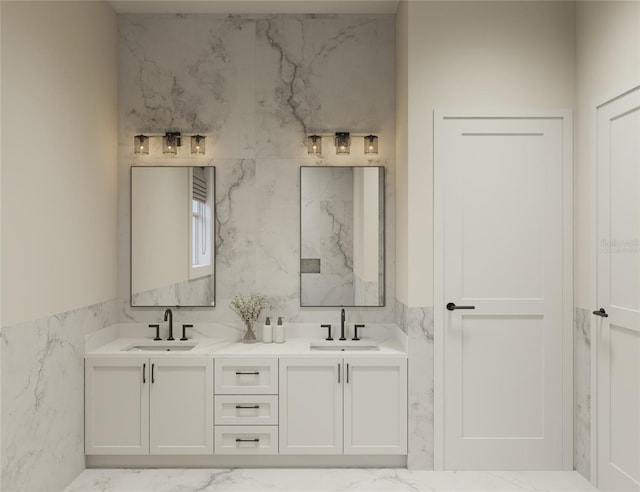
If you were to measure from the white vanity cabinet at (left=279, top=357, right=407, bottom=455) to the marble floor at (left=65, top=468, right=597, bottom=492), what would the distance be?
146 mm

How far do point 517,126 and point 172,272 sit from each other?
2.45m

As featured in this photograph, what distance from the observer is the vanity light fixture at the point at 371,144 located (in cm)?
391

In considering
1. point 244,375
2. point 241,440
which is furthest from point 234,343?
point 241,440

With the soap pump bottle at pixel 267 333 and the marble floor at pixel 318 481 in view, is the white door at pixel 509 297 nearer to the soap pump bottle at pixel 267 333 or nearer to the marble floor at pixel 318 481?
the marble floor at pixel 318 481

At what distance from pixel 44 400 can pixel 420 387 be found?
210 cm

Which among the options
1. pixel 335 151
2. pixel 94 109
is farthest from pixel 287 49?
pixel 94 109

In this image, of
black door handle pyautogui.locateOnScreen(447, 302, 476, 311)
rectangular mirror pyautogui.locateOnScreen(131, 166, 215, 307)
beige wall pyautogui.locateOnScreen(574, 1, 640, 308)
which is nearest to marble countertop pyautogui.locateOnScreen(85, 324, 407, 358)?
rectangular mirror pyautogui.locateOnScreen(131, 166, 215, 307)

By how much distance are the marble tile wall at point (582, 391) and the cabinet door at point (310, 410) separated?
1435 millimetres

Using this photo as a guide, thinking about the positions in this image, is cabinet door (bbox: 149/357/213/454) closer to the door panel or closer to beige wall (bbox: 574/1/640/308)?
the door panel

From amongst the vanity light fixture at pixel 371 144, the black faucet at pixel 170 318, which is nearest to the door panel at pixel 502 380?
the vanity light fixture at pixel 371 144

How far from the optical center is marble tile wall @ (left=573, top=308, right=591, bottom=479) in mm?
3311

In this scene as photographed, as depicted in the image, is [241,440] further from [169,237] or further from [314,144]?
[314,144]

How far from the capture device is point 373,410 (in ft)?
11.4

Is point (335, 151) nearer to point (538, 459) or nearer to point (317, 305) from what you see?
point (317, 305)
